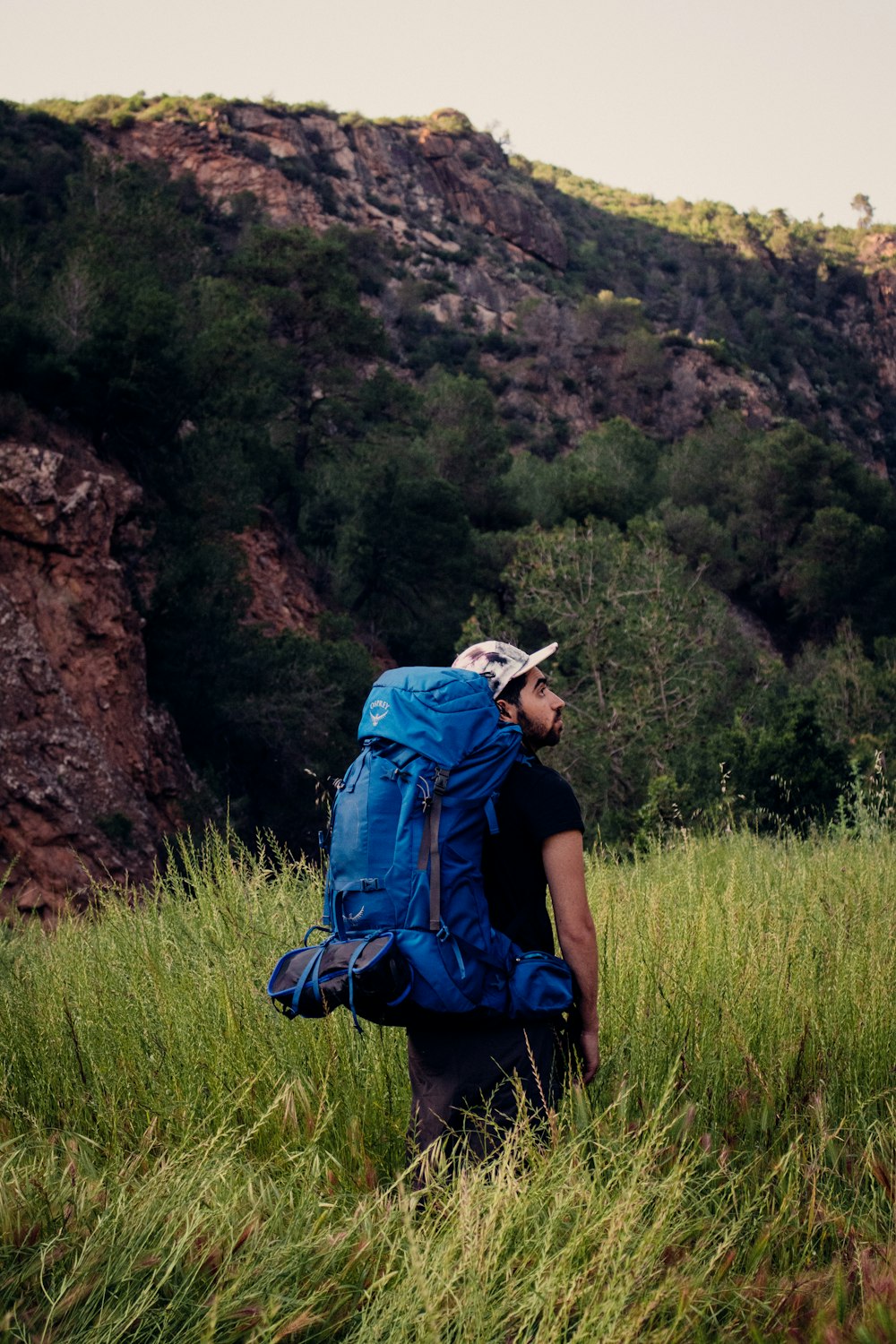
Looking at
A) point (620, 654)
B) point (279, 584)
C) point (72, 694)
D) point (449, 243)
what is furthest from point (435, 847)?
point (449, 243)

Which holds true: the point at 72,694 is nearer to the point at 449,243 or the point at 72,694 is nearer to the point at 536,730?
the point at 536,730

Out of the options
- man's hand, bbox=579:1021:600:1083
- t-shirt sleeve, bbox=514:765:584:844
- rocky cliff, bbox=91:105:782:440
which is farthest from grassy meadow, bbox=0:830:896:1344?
rocky cliff, bbox=91:105:782:440

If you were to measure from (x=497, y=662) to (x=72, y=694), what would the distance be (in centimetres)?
1230

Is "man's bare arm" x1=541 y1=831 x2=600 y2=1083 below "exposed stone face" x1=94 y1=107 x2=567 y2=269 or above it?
below

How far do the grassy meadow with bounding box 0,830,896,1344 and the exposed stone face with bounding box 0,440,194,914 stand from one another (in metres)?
8.42

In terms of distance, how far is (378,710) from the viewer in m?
2.53

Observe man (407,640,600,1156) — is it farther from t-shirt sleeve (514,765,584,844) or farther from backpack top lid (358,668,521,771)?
backpack top lid (358,668,521,771)

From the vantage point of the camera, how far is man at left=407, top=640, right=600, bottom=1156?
2.51 meters

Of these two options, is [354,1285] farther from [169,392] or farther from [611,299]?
[611,299]

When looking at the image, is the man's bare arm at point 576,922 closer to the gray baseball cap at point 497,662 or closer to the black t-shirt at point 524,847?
the black t-shirt at point 524,847

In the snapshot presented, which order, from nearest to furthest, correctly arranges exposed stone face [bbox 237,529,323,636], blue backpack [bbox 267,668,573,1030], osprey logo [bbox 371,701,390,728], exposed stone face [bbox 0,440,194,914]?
blue backpack [bbox 267,668,573,1030] → osprey logo [bbox 371,701,390,728] → exposed stone face [bbox 0,440,194,914] → exposed stone face [bbox 237,529,323,636]

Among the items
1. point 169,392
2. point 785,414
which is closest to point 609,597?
point 169,392

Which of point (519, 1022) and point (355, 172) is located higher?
point (355, 172)

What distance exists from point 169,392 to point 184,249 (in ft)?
28.4
